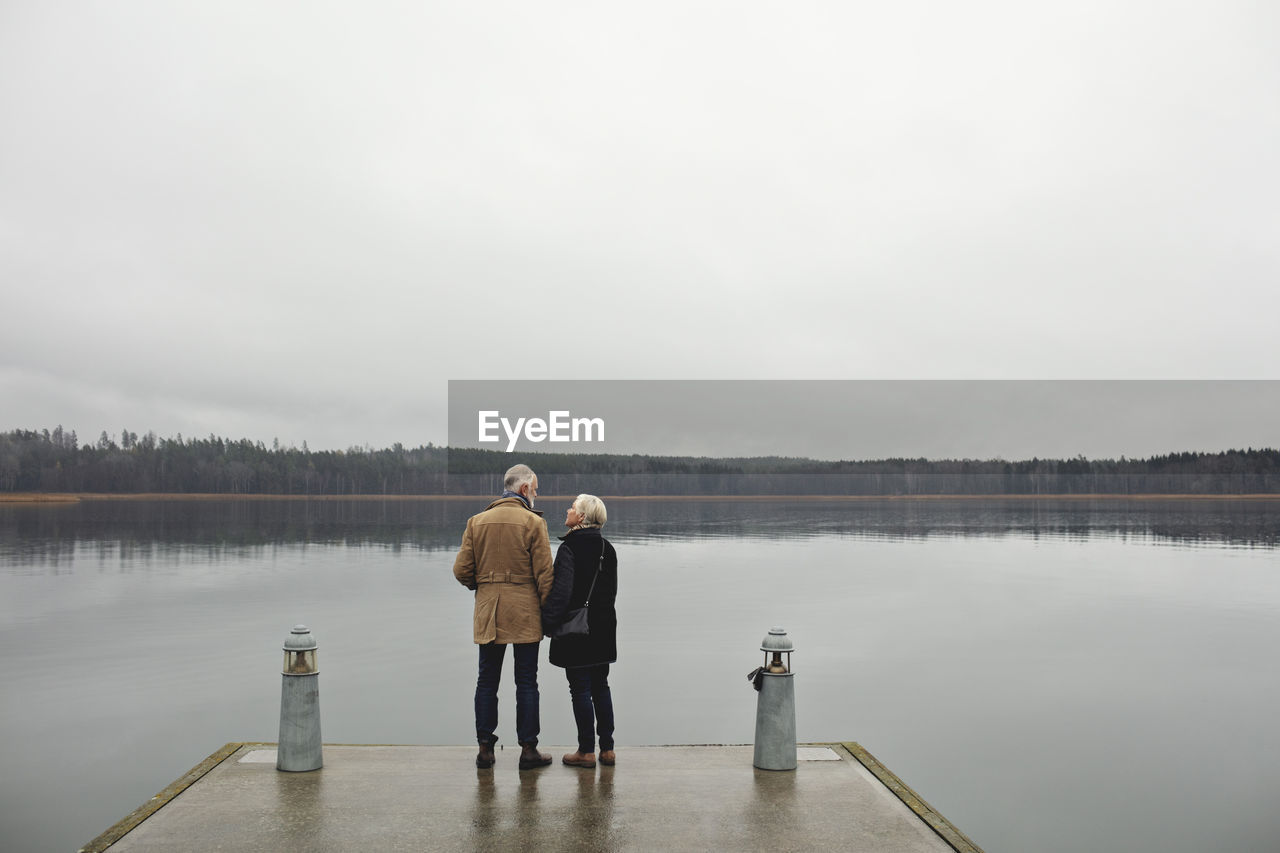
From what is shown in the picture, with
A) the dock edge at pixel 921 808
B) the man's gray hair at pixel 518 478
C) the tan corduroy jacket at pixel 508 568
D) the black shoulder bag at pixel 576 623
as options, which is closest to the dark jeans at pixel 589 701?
the black shoulder bag at pixel 576 623

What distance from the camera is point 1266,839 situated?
905 cm

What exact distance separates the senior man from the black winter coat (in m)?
0.12

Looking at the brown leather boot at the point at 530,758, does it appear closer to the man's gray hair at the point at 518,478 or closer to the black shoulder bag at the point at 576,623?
the black shoulder bag at the point at 576,623

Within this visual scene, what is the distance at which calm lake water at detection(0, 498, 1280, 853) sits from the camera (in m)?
10.2

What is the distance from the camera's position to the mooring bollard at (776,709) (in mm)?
6969

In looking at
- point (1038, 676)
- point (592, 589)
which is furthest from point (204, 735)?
point (1038, 676)

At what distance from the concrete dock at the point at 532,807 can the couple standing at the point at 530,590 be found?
599mm

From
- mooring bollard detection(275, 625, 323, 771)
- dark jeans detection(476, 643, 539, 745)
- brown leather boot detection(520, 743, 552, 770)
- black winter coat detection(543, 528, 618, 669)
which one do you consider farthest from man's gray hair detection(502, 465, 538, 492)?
brown leather boot detection(520, 743, 552, 770)

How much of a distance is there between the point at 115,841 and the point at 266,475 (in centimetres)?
18011

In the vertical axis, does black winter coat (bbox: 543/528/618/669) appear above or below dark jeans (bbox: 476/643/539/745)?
above

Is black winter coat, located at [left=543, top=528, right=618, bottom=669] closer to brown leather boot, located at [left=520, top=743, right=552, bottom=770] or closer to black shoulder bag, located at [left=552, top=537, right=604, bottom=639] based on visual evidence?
black shoulder bag, located at [left=552, top=537, right=604, bottom=639]

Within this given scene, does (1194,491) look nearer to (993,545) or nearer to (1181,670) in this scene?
Result: (993,545)

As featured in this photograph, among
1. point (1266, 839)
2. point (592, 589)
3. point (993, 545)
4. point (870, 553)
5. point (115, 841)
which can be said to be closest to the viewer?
point (115, 841)

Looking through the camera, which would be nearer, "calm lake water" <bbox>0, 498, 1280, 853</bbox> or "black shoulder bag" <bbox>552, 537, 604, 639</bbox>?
"black shoulder bag" <bbox>552, 537, 604, 639</bbox>
